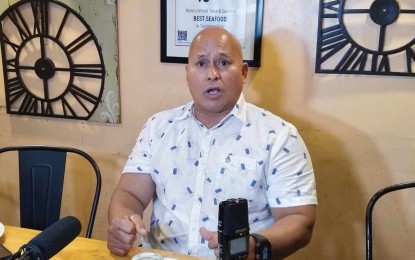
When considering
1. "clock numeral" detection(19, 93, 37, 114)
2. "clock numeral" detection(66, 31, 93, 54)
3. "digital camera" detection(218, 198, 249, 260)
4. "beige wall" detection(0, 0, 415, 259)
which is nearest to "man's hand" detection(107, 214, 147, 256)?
"digital camera" detection(218, 198, 249, 260)

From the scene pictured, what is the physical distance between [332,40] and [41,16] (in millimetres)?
1373

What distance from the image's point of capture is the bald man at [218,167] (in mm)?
1373

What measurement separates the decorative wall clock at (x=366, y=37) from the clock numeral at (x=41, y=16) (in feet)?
4.23

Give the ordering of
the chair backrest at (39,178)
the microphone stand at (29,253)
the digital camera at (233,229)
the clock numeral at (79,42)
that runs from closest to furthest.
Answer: the microphone stand at (29,253) → the digital camera at (233,229) → the chair backrest at (39,178) → the clock numeral at (79,42)

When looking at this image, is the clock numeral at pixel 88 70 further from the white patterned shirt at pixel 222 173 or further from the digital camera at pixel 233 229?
the digital camera at pixel 233 229

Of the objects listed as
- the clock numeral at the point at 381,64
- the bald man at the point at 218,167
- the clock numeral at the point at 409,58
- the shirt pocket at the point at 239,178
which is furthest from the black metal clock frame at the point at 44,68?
the clock numeral at the point at 409,58

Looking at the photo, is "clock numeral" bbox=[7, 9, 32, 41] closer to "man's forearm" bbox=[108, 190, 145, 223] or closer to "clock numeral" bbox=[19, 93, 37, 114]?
"clock numeral" bbox=[19, 93, 37, 114]

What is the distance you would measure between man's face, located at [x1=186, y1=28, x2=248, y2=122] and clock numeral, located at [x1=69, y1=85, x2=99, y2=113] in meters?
0.72

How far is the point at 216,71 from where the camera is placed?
142 centimetres

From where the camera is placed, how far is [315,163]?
1715mm

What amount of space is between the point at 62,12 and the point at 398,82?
1537 mm

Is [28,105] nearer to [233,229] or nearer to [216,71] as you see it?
[216,71]

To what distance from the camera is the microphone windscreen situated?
652 millimetres

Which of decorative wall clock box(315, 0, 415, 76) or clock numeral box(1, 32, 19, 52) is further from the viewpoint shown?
clock numeral box(1, 32, 19, 52)
